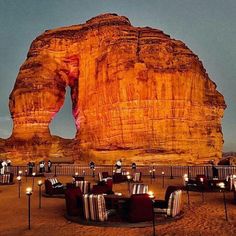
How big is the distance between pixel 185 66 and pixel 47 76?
24.2m

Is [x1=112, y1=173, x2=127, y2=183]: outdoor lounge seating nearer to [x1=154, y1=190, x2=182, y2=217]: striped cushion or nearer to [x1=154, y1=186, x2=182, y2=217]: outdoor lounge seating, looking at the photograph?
[x1=154, y1=186, x2=182, y2=217]: outdoor lounge seating

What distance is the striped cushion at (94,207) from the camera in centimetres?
1070

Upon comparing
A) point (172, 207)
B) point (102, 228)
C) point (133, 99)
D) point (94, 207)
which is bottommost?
point (102, 228)

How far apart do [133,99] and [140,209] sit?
3529 centimetres

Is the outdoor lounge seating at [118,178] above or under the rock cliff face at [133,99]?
under

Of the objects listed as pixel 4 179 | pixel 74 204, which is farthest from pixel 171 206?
pixel 4 179

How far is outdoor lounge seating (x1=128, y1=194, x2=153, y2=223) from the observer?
35.1ft

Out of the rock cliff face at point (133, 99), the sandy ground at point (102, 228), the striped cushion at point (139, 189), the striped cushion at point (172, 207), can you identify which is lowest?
the sandy ground at point (102, 228)

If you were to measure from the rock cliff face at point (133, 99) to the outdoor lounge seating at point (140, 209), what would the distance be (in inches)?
1280

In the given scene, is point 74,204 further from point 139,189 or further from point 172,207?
point 172,207

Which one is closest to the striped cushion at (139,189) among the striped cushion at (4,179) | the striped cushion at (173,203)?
the striped cushion at (173,203)

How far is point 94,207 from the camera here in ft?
35.7

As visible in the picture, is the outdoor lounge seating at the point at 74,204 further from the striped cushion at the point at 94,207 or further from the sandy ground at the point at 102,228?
the striped cushion at the point at 94,207

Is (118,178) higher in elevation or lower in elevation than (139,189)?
lower
